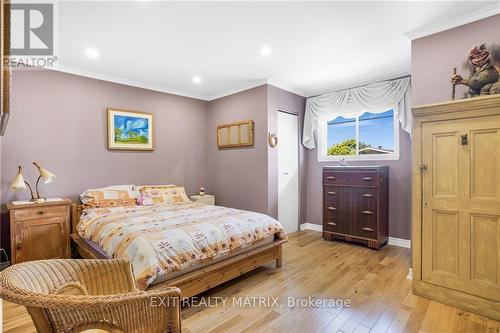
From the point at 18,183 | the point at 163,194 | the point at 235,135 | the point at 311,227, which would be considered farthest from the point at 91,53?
the point at 311,227

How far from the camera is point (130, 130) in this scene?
4016 millimetres

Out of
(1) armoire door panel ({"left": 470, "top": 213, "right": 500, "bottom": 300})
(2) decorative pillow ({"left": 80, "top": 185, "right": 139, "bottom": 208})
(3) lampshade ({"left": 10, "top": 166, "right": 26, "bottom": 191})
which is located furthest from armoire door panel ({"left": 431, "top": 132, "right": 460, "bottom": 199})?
(3) lampshade ({"left": 10, "top": 166, "right": 26, "bottom": 191})

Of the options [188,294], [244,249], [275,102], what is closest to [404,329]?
[244,249]

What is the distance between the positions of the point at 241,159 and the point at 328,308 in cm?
275

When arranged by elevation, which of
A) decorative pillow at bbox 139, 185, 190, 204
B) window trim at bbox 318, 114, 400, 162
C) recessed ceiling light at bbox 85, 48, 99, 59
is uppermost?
recessed ceiling light at bbox 85, 48, 99, 59

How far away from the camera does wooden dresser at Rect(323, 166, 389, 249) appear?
3.62 meters

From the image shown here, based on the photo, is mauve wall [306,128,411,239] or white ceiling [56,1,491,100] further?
mauve wall [306,128,411,239]

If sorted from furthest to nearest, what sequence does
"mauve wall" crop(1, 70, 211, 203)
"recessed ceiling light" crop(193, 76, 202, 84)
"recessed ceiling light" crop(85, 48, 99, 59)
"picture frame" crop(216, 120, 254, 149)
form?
"picture frame" crop(216, 120, 254, 149), "recessed ceiling light" crop(193, 76, 202, 84), "mauve wall" crop(1, 70, 211, 203), "recessed ceiling light" crop(85, 48, 99, 59)

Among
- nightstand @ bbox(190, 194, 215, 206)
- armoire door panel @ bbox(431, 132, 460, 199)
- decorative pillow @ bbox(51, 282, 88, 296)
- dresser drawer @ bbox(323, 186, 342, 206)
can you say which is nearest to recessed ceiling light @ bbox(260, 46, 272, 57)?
armoire door panel @ bbox(431, 132, 460, 199)

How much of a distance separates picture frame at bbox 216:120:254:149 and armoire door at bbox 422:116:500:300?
8.38 feet

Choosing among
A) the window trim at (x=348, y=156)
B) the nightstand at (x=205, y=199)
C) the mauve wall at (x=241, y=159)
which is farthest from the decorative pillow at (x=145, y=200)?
the window trim at (x=348, y=156)

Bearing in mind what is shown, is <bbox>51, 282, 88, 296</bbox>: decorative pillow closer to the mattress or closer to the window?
the mattress

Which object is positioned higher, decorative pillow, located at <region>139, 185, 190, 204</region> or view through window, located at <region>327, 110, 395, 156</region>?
view through window, located at <region>327, 110, 395, 156</region>

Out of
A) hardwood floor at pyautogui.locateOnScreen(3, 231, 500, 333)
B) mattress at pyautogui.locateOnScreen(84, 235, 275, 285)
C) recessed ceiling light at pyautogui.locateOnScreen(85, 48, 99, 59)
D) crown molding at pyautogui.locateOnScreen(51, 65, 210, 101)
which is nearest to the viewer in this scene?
hardwood floor at pyautogui.locateOnScreen(3, 231, 500, 333)
